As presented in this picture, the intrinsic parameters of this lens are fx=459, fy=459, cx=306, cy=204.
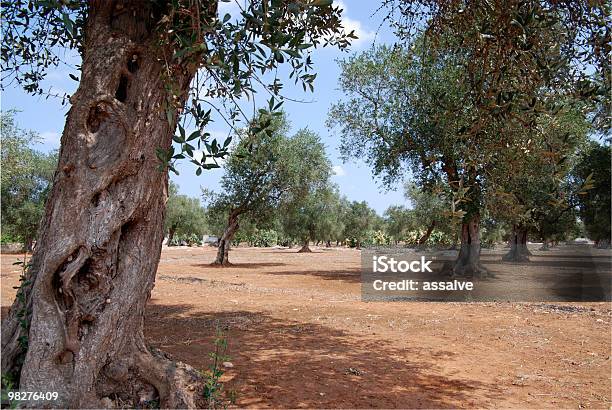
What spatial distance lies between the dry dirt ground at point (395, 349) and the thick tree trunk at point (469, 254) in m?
5.84

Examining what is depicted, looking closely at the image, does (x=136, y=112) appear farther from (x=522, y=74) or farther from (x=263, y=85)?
(x=522, y=74)

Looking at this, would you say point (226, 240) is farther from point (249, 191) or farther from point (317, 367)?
point (317, 367)

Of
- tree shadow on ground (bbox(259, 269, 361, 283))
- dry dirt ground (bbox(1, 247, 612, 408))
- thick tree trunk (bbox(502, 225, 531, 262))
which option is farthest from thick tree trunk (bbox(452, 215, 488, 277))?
thick tree trunk (bbox(502, 225, 531, 262))

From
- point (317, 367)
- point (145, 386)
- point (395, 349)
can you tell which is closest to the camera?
point (145, 386)

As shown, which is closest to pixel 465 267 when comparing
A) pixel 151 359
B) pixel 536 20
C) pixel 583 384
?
pixel 583 384

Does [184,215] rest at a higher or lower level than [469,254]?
higher

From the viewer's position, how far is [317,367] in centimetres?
588

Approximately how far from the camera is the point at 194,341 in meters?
7.19

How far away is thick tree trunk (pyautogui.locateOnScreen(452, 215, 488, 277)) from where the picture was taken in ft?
60.5

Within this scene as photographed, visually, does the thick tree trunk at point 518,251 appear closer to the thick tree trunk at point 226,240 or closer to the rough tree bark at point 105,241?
the thick tree trunk at point 226,240

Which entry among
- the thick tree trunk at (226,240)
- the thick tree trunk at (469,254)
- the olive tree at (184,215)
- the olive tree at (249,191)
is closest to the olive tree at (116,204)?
the thick tree trunk at (469,254)

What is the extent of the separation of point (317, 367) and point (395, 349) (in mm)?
1777

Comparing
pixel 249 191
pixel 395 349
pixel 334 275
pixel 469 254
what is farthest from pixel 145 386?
pixel 249 191

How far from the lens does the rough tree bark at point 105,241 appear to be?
384 centimetres
